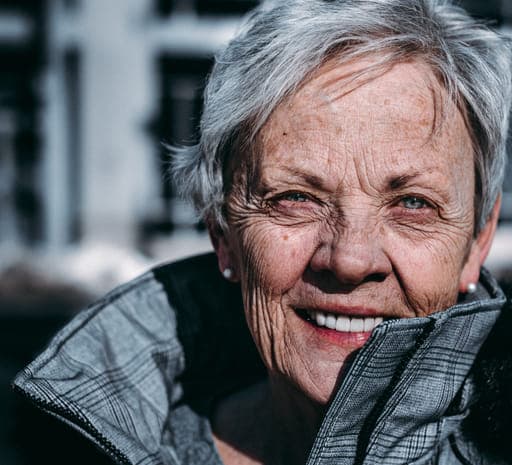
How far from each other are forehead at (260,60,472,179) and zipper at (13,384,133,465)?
74cm

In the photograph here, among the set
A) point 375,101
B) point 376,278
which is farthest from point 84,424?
point 375,101

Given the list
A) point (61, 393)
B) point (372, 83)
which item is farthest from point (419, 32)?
point (61, 393)

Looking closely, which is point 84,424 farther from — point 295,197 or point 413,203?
point 413,203

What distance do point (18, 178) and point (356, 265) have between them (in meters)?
11.0

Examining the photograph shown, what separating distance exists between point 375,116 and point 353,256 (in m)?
0.29

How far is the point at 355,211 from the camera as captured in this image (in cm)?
144

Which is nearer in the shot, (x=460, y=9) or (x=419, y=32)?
(x=419, y=32)

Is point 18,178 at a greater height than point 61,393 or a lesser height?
lesser

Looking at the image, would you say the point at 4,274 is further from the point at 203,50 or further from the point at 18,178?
the point at 203,50

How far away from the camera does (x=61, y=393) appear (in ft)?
5.03

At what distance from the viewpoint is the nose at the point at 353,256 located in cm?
140

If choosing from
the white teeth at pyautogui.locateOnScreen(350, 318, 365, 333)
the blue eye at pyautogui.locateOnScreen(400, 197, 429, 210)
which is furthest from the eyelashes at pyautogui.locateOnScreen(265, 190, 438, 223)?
the white teeth at pyautogui.locateOnScreen(350, 318, 365, 333)

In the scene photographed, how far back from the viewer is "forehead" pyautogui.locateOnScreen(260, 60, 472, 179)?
1413mm

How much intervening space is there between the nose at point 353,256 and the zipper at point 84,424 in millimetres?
596
